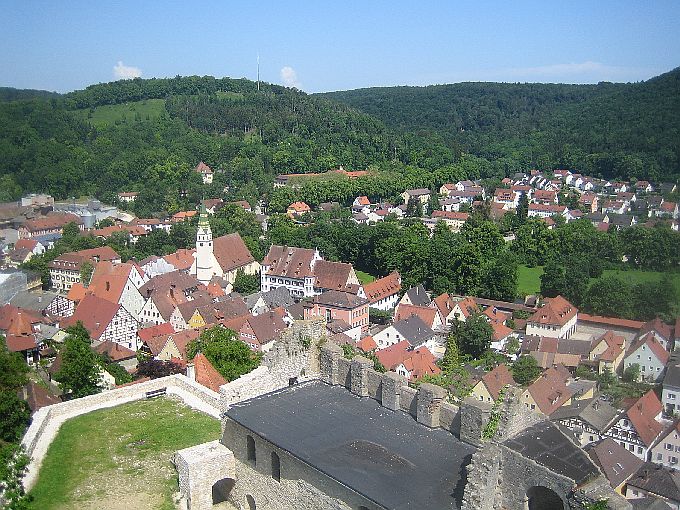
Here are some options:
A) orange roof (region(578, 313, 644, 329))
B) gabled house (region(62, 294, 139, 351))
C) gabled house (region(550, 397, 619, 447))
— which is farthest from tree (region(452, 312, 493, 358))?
gabled house (region(62, 294, 139, 351))

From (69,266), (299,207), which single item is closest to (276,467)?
(69,266)

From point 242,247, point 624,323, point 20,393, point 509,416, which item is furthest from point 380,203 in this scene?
point 509,416

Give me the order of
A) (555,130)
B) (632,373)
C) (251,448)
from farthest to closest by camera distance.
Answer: (555,130)
(632,373)
(251,448)

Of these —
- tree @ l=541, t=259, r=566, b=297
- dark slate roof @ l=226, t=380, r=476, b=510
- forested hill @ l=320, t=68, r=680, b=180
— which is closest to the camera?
dark slate roof @ l=226, t=380, r=476, b=510

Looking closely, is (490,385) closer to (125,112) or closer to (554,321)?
(554,321)

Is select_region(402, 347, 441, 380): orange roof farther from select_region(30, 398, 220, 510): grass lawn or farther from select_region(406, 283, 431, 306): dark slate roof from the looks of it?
select_region(30, 398, 220, 510): grass lawn

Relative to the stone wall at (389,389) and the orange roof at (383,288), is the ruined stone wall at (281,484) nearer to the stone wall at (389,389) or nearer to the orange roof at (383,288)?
the stone wall at (389,389)
